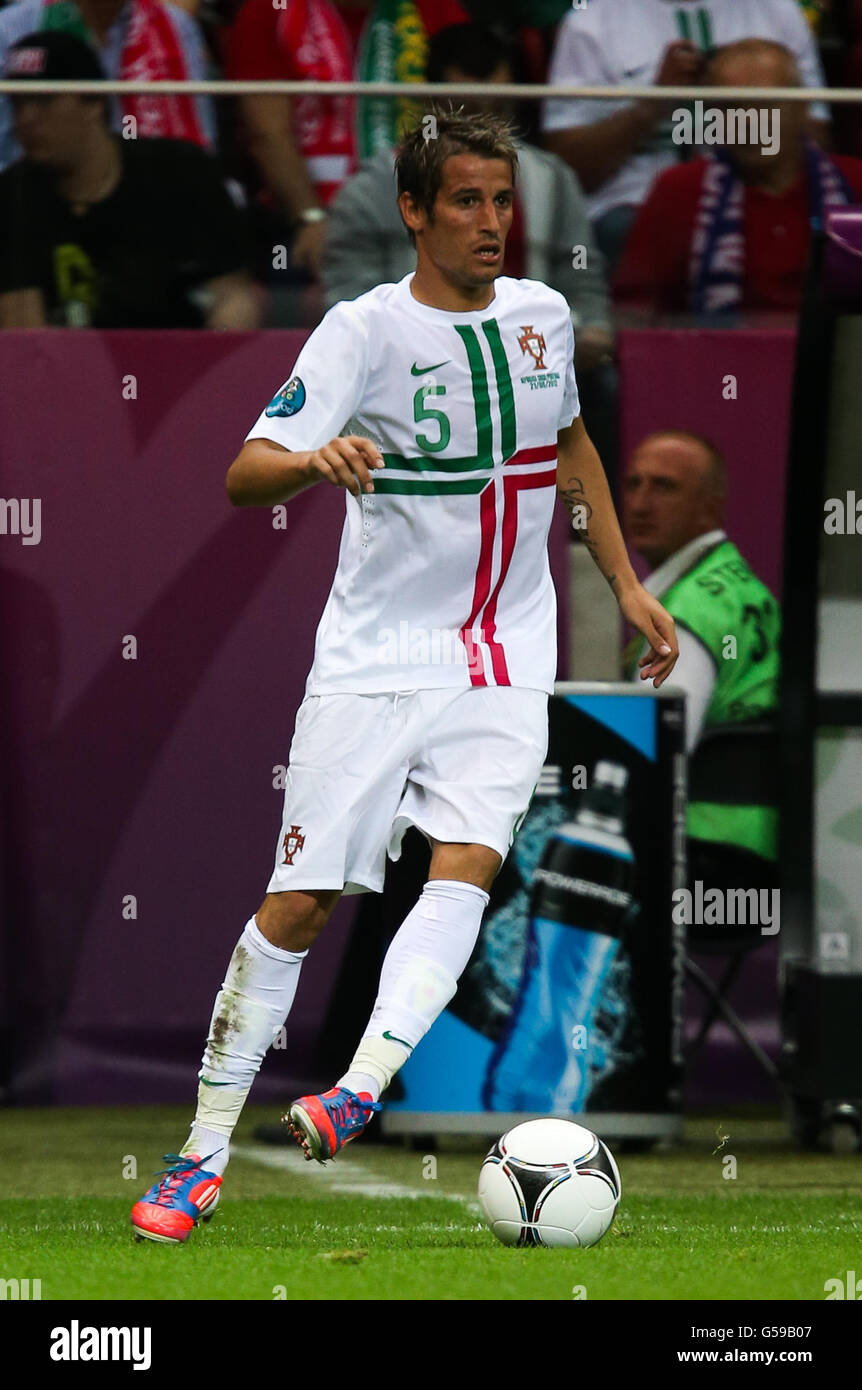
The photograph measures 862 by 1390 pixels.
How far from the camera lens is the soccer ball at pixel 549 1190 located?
4293 mm

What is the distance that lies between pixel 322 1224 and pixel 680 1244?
95 cm

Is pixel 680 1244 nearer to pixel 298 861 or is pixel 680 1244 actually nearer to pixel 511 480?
pixel 298 861

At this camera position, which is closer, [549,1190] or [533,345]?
[549,1190]

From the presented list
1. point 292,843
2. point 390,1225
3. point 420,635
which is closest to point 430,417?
point 420,635

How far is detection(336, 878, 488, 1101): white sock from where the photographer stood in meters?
4.34

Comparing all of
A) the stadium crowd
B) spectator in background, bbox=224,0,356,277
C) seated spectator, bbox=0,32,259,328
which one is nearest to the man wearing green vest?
the stadium crowd

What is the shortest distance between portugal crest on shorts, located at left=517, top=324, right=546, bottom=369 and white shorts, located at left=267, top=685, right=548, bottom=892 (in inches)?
26.6

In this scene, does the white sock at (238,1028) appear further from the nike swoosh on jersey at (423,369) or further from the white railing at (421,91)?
the white railing at (421,91)

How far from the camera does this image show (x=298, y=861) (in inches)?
175

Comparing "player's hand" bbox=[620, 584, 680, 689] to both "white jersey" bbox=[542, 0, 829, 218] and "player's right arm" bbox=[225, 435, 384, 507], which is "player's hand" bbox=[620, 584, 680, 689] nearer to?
"player's right arm" bbox=[225, 435, 384, 507]

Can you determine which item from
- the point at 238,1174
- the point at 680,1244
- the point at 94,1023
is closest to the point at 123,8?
the point at 94,1023

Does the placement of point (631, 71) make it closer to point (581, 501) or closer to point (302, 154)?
point (302, 154)

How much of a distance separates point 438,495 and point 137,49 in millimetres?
3634

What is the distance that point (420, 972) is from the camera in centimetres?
439
